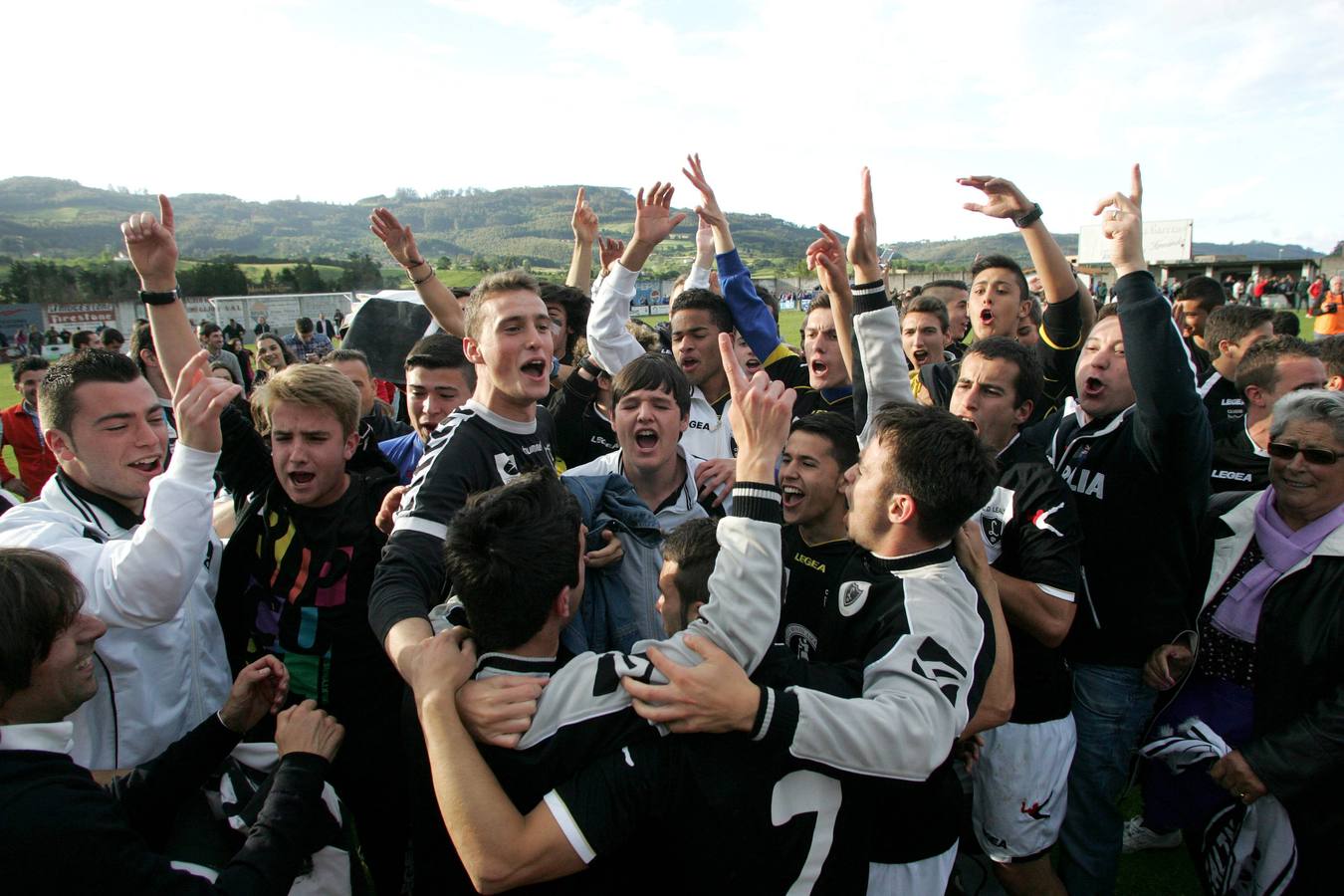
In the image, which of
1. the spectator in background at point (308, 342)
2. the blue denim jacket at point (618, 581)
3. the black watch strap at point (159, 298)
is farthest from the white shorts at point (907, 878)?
the spectator in background at point (308, 342)

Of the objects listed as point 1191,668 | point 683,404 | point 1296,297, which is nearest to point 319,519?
point 683,404

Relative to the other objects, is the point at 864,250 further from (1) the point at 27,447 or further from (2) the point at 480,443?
(1) the point at 27,447

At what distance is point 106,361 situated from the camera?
2.65 meters

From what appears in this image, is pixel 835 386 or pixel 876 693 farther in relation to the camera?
pixel 835 386

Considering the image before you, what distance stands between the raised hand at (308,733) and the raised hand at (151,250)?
1.80 metres

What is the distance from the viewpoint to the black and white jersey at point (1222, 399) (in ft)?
16.2

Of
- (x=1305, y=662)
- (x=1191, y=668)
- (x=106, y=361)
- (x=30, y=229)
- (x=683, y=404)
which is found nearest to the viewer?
(x=1305, y=662)

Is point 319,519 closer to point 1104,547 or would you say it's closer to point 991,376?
point 991,376

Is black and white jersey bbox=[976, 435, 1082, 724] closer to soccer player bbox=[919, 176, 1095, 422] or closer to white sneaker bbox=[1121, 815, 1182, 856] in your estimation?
soccer player bbox=[919, 176, 1095, 422]

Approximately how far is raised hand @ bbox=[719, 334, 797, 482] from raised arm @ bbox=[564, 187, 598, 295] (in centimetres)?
376

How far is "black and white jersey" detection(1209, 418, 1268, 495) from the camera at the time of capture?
12.8 ft

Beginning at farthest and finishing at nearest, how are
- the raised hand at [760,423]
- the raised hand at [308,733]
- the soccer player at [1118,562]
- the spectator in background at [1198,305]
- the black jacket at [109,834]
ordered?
the spectator in background at [1198,305], the soccer player at [1118,562], the raised hand at [308,733], the raised hand at [760,423], the black jacket at [109,834]

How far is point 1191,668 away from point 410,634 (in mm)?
2958

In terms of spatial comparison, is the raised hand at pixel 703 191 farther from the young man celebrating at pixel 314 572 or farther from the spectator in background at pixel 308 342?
the spectator in background at pixel 308 342
